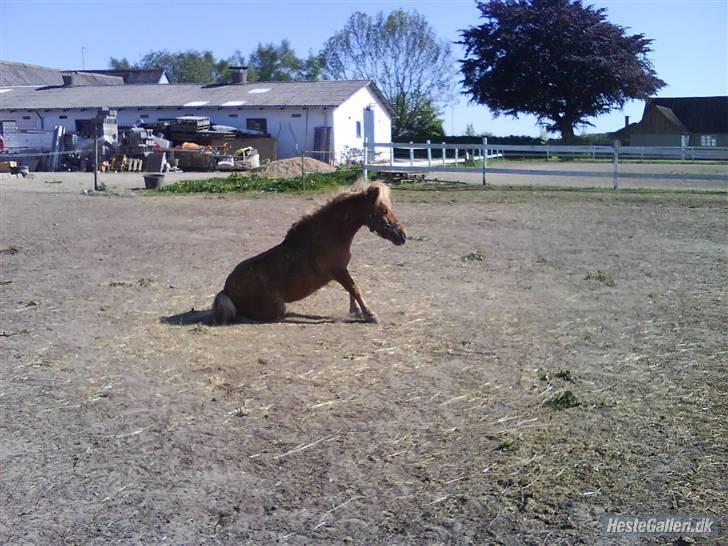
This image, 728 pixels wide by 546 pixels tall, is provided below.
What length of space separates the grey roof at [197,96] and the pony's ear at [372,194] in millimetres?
34185

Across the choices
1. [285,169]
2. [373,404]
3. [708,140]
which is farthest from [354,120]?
[373,404]

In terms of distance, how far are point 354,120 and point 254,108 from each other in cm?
606

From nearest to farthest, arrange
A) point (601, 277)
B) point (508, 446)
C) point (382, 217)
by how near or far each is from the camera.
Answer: point (508, 446)
point (382, 217)
point (601, 277)

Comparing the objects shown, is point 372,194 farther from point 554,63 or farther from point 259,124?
point 554,63

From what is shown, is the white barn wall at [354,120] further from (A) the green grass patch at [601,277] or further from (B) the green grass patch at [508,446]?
(B) the green grass patch at [508,446]

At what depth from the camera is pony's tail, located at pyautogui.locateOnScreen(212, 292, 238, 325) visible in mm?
8352

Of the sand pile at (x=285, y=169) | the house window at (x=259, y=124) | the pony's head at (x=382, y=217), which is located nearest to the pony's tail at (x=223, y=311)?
the pony's head at (x=382, y=217)

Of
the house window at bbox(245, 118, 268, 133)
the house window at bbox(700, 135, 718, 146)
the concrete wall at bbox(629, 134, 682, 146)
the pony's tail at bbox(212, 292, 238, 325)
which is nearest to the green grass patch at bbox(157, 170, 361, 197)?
the pony's tail at bbox(212, 292, 238, 325)

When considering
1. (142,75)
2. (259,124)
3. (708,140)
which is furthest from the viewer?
(142,75)

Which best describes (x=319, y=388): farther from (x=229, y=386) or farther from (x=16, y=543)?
(x=16, y=543)

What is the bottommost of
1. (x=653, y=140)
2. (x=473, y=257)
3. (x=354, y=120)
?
(x=473, y=257)

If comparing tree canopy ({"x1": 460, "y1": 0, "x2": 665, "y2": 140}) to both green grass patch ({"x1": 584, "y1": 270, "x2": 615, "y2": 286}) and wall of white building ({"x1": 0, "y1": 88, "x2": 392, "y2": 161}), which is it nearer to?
wall of white building ({"x1": 0, "y1": 88, "x2": 392, "y2": 161})

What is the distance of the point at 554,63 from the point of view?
6269 centimetres

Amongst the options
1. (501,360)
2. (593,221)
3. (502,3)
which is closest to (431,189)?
(593,221)
